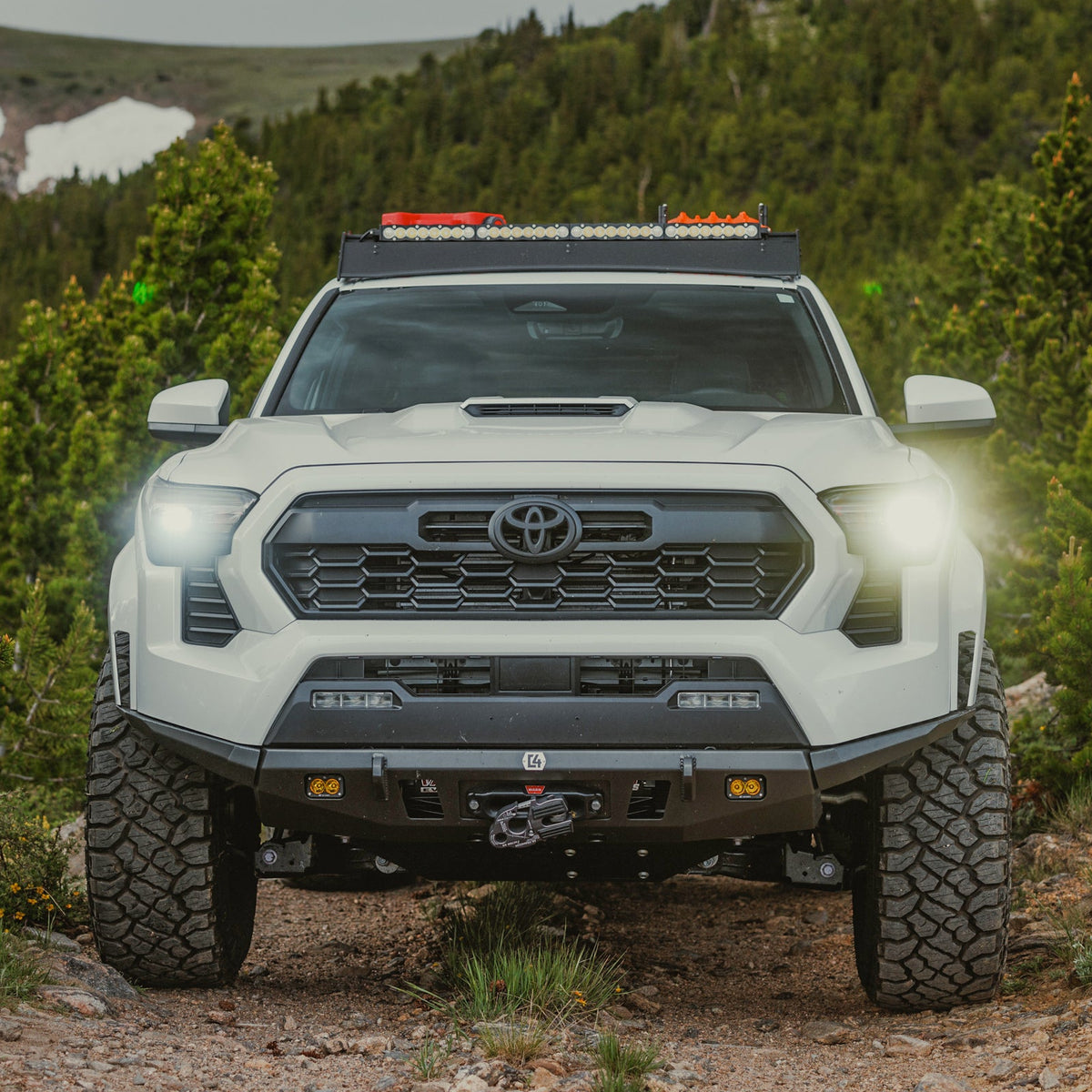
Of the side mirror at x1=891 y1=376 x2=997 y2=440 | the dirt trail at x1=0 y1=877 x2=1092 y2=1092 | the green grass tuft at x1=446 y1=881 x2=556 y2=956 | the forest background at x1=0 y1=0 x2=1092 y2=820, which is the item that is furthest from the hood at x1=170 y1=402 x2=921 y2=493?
the green grass tuft at x1=446 y1=881 x2=556 y2=956

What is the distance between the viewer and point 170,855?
4.17 meters

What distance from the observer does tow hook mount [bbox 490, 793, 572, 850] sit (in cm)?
372

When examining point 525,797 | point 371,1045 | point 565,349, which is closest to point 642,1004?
point 371,1045

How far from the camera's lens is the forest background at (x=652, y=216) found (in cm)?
1048

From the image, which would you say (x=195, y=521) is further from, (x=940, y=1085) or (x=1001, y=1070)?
(x=1001, y=1070)

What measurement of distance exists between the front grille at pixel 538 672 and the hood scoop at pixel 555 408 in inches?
38.4

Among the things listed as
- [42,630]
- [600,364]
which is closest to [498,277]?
[600,364]

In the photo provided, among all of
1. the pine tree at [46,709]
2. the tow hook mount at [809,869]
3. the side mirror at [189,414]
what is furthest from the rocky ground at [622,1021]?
the pine tree at [46,709]

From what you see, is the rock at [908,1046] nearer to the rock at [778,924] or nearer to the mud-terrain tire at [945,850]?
the mud-terrain tire at [945,850]

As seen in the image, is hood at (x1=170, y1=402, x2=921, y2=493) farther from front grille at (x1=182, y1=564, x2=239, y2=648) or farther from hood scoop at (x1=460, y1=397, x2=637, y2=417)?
front grille at (x1=182, y1=564, x2=239, y2=648)

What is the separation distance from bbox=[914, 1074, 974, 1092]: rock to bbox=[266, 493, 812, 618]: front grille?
3.98ft

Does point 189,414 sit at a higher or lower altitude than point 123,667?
higher

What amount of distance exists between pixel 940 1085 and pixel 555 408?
7.10 feet

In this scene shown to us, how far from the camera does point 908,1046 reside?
3996mm
